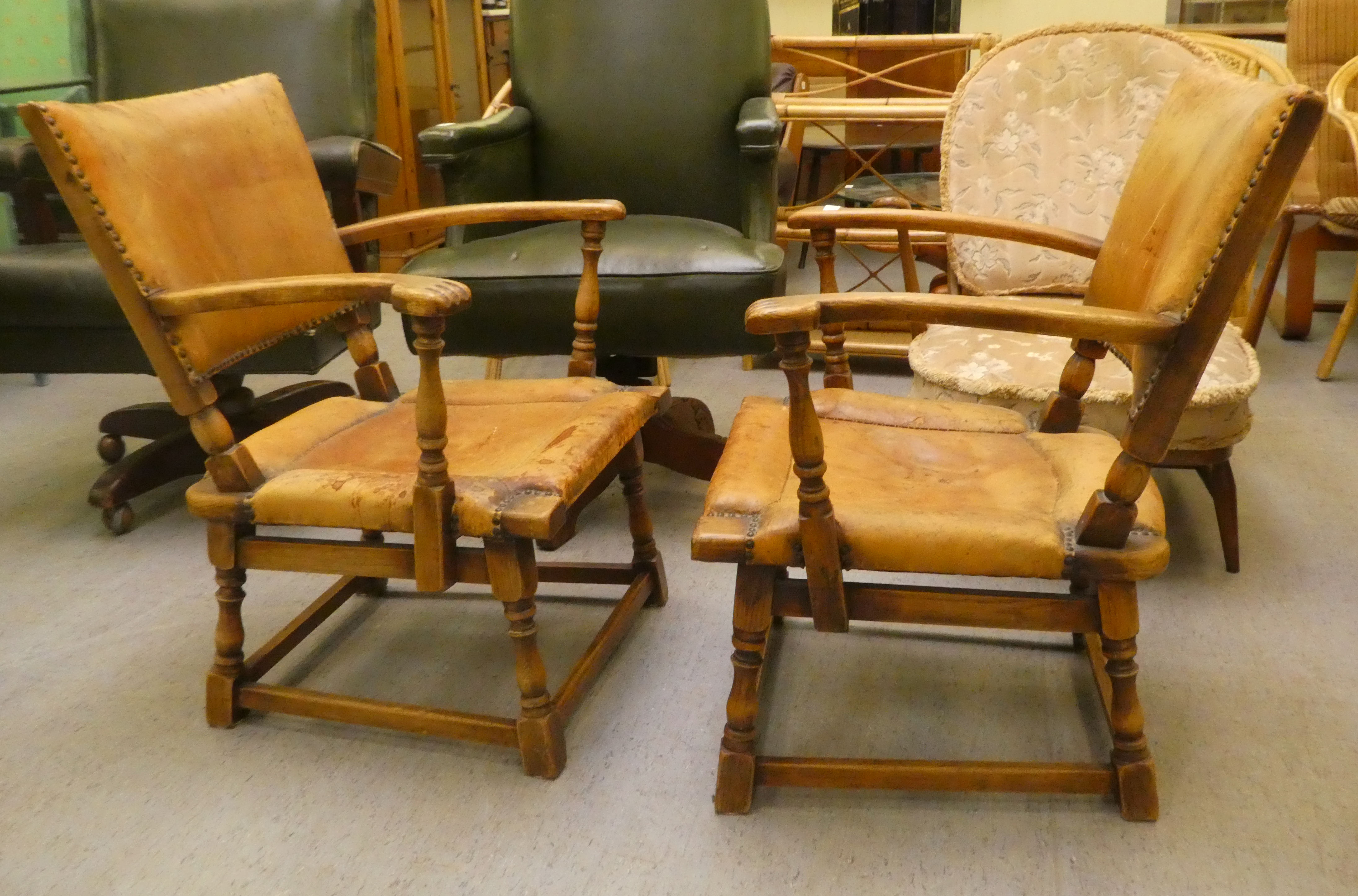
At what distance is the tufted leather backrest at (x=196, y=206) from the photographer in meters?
1.21

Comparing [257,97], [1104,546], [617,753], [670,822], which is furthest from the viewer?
[257,97]

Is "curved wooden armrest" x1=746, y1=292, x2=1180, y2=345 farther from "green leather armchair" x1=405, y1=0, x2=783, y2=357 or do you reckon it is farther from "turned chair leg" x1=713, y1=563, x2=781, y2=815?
"green leather armchair" x1=405, y1=0, x2=783, y2=357

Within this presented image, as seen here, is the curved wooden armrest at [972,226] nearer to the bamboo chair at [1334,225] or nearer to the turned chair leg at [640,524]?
the turned chair leg at [640,524]

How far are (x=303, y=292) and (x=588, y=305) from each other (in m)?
0.49

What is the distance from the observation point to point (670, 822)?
1.29 metres

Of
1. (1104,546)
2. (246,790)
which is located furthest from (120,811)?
(1104,546)

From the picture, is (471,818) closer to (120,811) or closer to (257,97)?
(120,811)

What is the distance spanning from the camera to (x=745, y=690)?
1259 mm

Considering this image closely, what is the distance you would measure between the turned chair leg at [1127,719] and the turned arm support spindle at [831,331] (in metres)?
0.56

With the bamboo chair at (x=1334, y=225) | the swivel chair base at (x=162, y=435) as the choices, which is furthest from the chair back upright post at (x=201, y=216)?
the bamboo chair at (x=1334, y=225)

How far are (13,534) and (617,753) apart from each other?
147 cm

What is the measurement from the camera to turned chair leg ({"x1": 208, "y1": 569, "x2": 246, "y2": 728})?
1.43 m

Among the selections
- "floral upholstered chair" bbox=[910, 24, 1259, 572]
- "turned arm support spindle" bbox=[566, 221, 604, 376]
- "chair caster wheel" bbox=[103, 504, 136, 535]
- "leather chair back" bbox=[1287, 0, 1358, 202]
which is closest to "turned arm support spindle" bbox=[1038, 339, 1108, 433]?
"floral upholstered chair" bbox=[910, 24, 1259, 572]

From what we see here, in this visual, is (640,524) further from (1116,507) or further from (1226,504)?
(1226,504)
